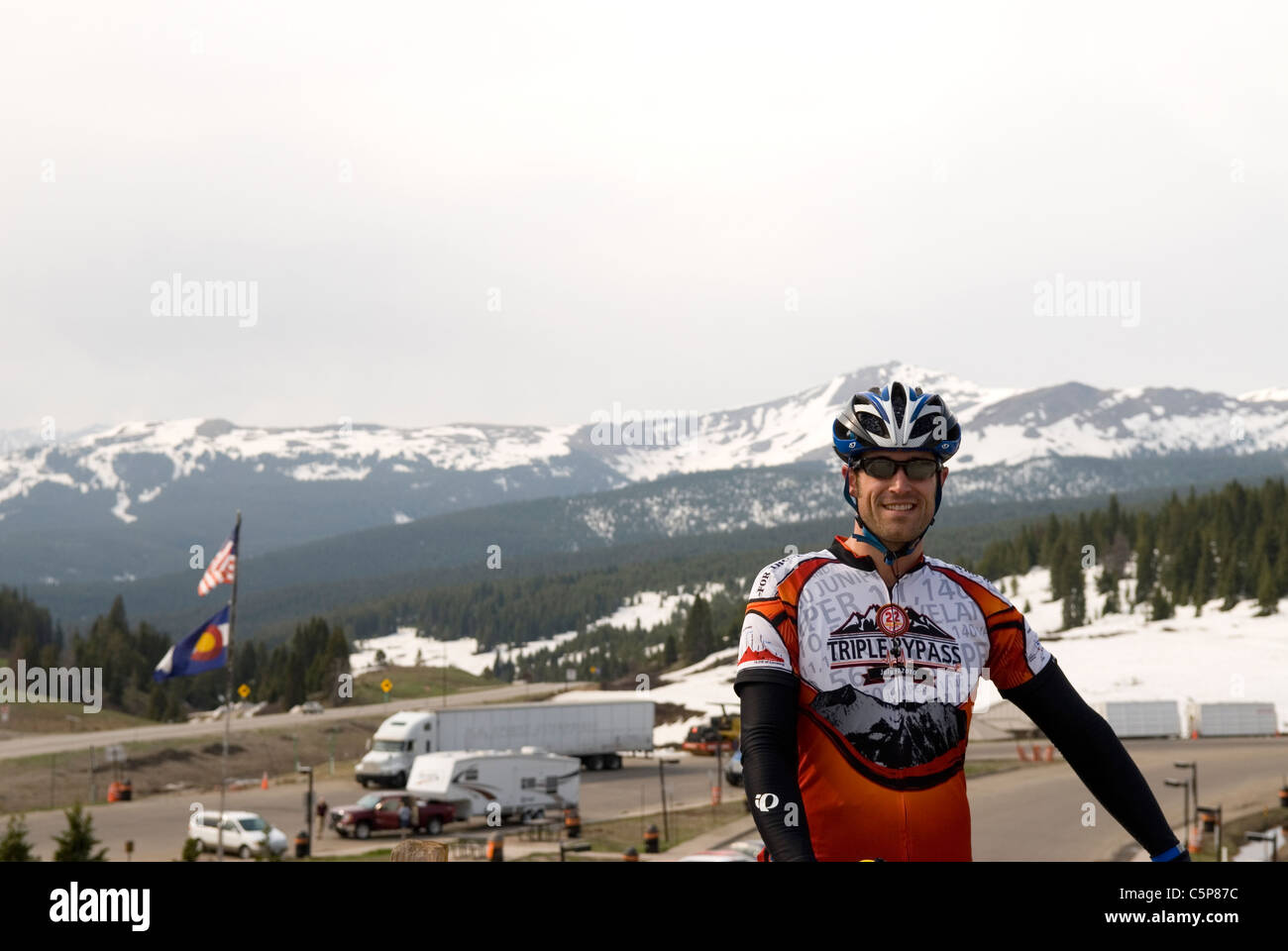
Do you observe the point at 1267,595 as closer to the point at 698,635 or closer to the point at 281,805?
the point at 698,635

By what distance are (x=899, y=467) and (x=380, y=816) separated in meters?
43.6

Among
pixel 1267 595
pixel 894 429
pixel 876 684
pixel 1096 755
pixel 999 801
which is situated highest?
pixel 894 429

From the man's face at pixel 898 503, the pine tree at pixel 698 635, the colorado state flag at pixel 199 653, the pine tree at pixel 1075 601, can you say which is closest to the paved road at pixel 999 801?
the colorado state flag at pixel 199 653

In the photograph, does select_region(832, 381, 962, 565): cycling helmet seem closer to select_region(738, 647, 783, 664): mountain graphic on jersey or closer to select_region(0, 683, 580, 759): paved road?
select_region(738, 647, 783, 664): mountain graphic on jersey

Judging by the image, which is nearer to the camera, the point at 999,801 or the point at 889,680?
the point at 889,680

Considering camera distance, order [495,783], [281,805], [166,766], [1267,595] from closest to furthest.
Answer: [495,783] < [281,805] < [166,766] < [1267,595]

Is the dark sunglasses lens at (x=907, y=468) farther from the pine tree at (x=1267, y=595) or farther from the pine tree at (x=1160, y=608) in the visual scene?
the pine tree at (x=1160, y=608)

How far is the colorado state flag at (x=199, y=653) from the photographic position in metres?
31.5

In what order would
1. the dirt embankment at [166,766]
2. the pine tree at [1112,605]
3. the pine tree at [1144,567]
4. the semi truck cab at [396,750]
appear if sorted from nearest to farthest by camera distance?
the semi truck cab at [396,750]
the dirt embankment at [166,766]
the pine tree at [1112,605]
the pine tree at [1144,567]

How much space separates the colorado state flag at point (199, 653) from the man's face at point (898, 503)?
29627mm

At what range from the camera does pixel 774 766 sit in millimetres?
3750

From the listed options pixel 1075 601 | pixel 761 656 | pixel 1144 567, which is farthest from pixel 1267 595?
pixel 761 656
